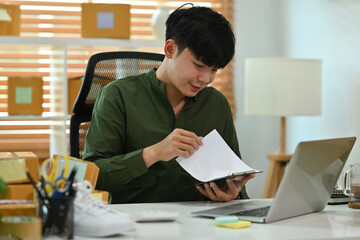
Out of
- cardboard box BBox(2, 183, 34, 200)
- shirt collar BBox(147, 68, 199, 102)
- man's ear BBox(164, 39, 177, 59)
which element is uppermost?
man's ear BBox(164, 39, 177, 59)

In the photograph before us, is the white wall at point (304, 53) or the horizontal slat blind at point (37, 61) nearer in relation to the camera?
the white wall at point (304, 53)

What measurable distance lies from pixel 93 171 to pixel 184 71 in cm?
54

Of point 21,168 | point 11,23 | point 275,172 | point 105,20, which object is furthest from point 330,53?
point 21,168

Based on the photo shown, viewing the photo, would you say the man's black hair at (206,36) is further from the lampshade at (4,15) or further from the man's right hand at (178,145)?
the lampshade at (4,15)

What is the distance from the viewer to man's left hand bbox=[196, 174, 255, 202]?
1.71 meters

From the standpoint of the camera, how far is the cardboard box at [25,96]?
3342mm

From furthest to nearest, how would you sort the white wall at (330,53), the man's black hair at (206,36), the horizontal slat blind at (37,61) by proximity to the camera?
the horizontal slat blind at (37,61) < the white wall at (330,53) < the man's black hair at (206,36)

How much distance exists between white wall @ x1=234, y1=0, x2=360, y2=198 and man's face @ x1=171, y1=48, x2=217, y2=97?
147cm

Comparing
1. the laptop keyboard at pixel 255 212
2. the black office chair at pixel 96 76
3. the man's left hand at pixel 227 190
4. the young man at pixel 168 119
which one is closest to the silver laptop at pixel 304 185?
the laptop keyboard at pixel 255 212

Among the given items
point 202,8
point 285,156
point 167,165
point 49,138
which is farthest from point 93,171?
point 49,138

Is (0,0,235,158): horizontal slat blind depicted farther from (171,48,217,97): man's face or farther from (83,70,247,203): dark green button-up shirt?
(171,48,217,97): man's face

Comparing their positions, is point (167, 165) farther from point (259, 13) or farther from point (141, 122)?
point (259, 13)

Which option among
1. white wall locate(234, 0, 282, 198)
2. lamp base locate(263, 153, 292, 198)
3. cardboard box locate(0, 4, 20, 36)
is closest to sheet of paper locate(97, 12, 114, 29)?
cardboard box locate(0, 4, 20, 36)

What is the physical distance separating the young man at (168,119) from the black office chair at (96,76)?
15cm
